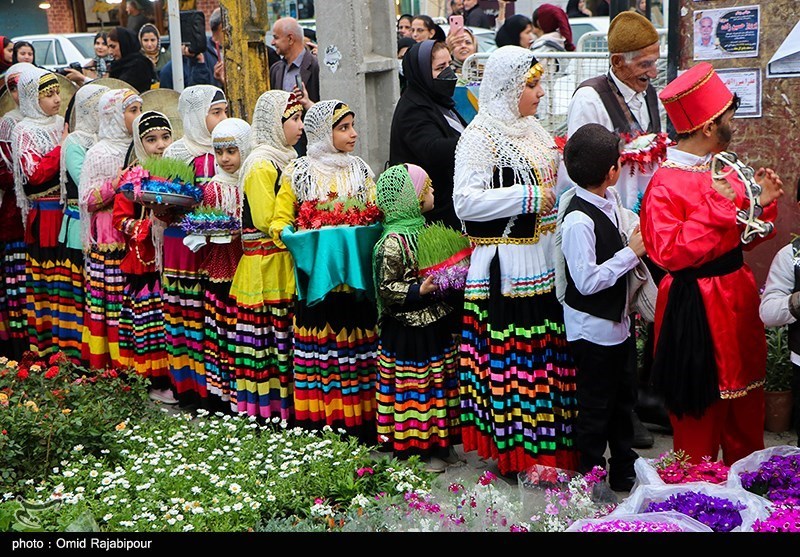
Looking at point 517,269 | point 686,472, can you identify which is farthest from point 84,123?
point 686,472

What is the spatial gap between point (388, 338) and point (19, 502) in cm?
211

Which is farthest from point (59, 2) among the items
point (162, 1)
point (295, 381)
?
point (295, 381)

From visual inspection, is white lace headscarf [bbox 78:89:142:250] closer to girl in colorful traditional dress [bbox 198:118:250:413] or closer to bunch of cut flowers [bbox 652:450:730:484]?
girl in colorful traditional dress [bbox 198:118:250:413]

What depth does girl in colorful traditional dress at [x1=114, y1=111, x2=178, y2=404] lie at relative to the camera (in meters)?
7.33

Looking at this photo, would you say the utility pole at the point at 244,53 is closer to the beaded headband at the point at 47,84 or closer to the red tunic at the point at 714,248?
the beaded headband at the point at 47,84

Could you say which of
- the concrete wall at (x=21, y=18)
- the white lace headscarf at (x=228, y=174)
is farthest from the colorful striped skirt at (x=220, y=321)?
the concrete wall at (x=21, y=18)

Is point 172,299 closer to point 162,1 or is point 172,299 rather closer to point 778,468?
point 778,468

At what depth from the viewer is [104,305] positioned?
25.8 ft

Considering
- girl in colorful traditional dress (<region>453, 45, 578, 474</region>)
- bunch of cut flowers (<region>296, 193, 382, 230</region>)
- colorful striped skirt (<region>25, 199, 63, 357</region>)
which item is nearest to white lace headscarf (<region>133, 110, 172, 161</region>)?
colorful striped skirt (<region>25, 199, 63, 357</region>)

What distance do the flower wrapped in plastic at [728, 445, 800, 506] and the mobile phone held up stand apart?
646 centimetres

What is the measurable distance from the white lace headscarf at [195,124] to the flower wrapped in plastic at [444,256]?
2310mm

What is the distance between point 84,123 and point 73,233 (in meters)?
0.89

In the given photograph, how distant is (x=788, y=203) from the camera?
5.98m

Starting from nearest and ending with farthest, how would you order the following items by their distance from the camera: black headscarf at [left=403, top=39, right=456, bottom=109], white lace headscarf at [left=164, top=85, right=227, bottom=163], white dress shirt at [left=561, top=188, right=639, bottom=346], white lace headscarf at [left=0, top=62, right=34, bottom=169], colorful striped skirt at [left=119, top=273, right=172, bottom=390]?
white dress shirt at [left=561, top=188, right=639, bottom=346], black headscarf at [left=403, top=39, right=456, bottom=109], white lace headscarf at [left=164, top=85, right=227, bottom=163], colorful striped skirt at [left=119, top=273, right=172, bottom=390], white lace headscarf at [left=0, top=62, right=34, bottom=169]
